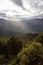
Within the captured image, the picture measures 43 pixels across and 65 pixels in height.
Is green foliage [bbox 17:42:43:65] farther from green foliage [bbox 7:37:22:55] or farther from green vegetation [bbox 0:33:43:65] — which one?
green foliage [bbox 7:37:22:55]

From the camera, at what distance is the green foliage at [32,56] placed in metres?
18.4

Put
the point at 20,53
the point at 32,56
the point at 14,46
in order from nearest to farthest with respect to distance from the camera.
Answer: the point at 32,56, the point at 20,53, the point at 14,46

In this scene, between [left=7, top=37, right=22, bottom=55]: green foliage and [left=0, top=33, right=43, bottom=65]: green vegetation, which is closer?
[left=0, top=33, right=43, bottom=65]: green vegetation

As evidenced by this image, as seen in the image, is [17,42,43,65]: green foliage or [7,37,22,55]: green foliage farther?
[7,37,22,55]: green foliage

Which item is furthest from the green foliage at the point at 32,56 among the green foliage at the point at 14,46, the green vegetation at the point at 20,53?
the green foliage at the point at 14,46

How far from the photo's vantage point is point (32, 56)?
732 inches

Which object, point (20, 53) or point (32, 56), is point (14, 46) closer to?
point (20, 53)

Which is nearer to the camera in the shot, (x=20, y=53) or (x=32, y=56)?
(x=32, y=56)

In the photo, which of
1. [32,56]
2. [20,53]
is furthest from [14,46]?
[32,56]

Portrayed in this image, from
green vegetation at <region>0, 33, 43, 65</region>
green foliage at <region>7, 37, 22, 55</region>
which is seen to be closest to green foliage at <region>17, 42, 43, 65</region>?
green vegetation at <region>0, 33, 43, 65</region>

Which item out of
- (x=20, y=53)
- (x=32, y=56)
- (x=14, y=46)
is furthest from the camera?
(x=14, y=46)

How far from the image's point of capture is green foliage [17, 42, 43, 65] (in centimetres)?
1841

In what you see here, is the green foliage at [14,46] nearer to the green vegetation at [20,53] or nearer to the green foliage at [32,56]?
the green vegetation at [20,53]

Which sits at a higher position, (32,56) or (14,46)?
(32,56)
